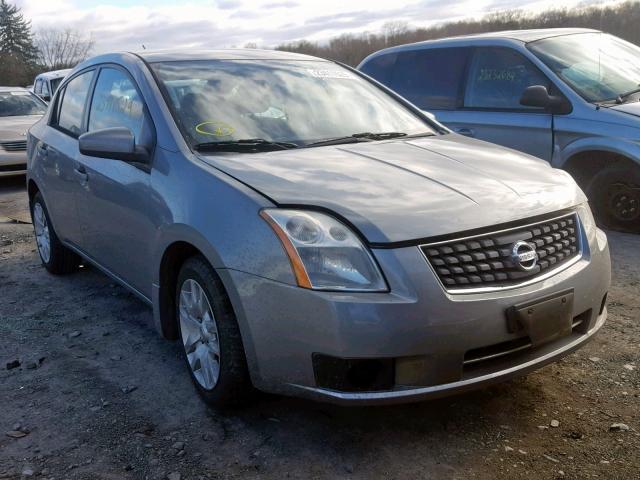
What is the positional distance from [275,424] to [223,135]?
142 cm

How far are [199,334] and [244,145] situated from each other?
0.95m

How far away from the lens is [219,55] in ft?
13.3

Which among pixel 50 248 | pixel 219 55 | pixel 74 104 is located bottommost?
pixel 50 248

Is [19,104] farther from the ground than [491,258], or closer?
closer

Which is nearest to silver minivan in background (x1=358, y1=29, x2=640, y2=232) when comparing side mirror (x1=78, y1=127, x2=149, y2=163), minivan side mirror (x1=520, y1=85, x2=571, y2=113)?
minivan side mirror (x1=520, y1=85, x2=571, y2=113)

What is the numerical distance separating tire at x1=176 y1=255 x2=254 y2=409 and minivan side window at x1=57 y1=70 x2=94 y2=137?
1.98 meters

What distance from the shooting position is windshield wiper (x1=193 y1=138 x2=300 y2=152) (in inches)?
129

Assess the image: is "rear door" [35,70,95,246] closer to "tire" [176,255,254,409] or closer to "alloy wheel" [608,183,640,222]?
"tire" [176,255,254,409]

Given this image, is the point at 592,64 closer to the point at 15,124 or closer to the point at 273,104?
the point at 273,104

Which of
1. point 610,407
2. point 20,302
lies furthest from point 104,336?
point 610,407

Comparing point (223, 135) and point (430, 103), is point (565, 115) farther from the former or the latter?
point (223, 135)

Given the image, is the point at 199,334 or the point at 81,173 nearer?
the point at 199,334

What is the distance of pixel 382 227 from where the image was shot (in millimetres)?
2508

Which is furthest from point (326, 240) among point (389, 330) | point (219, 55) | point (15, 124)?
point (15, 124)
